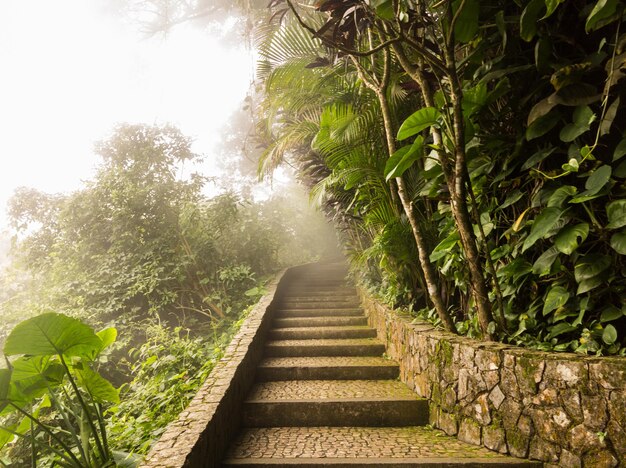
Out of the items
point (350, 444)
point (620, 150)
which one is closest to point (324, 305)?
point (350, 444)

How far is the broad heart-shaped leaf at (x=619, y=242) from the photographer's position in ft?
5.82

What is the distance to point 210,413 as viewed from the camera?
7.72 feet

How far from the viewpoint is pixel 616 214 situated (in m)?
1.82

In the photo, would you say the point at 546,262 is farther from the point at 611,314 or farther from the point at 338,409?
the point at 338,409

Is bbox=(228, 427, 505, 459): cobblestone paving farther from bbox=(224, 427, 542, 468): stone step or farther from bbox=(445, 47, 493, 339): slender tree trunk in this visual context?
bbox=(445, 47, 493, 339): slender tree trunk

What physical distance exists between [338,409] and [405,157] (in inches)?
79.4

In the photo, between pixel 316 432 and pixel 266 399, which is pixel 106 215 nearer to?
pixel 266 399

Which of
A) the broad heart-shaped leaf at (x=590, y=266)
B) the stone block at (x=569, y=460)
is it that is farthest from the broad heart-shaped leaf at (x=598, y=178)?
the stone block at (x=569, y=460)

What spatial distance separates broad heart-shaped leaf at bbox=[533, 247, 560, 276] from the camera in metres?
2.04

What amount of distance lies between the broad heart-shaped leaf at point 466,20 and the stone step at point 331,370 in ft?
9.05

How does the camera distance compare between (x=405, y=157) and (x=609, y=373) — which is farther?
(x=405, y=157)

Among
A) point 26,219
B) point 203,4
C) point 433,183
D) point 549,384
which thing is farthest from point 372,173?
point 203,4

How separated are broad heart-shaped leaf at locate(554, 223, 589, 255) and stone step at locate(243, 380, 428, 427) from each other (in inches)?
63.9

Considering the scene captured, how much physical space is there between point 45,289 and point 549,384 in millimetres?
7505
